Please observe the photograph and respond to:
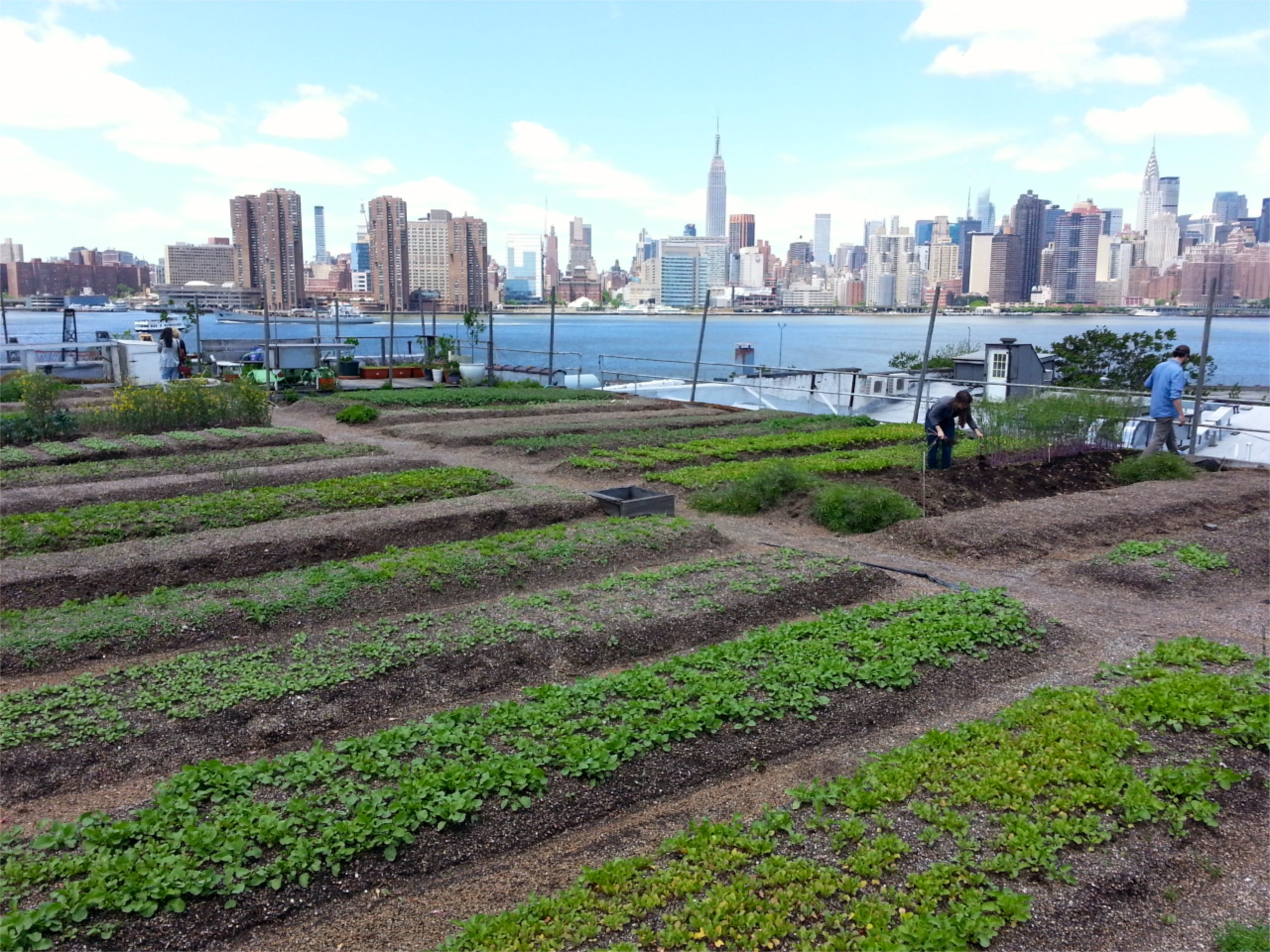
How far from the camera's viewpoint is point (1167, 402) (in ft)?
54.5

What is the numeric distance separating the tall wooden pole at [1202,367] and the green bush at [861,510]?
713 cm

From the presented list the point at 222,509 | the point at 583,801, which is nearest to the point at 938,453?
the point at 222,509

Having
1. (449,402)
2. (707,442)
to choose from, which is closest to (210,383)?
(449,402)

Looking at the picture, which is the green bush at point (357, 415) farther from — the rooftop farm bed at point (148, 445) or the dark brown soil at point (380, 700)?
the dark brown soil at point (380, 700)

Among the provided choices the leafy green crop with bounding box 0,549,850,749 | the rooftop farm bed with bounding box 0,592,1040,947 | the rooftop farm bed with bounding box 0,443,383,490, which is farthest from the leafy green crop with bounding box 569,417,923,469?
the rooftop farm bed with bounding box 0,592,1040,947

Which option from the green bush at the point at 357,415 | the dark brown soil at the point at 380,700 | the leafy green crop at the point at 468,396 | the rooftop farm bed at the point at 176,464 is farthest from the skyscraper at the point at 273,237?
the dark brown soil at the point at 380,700

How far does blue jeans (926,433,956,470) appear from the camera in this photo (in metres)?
15.7

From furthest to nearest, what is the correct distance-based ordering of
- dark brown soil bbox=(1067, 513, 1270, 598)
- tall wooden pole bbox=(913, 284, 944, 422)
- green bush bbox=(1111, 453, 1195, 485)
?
tall wooden pole bbox=(913, 284, 944, 422), green bush bbox=(1111, 453, 1195, 485), dark brown soil bbox=(1067, 513, 1270, 598)

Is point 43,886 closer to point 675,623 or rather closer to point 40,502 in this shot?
point 675,623

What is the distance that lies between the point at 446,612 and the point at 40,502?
25.8ft

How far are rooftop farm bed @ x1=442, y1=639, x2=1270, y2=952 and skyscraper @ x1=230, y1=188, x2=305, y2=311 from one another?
77.7m

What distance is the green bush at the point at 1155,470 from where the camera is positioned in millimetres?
16016

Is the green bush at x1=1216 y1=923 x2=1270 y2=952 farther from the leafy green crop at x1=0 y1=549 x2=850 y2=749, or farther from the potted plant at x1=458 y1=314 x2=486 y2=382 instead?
the potted plant at x1=458 y1=314 x2=486 y2=382

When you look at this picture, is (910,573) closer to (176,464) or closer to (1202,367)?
(1202,367)
